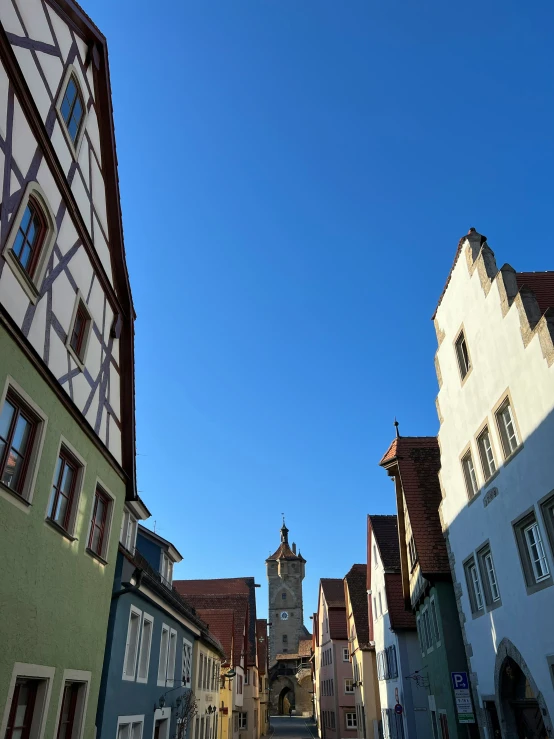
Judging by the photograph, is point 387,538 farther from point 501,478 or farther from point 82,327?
point 82,327

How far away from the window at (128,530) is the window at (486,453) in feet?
25.6

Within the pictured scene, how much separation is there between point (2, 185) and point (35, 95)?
6.26 feet

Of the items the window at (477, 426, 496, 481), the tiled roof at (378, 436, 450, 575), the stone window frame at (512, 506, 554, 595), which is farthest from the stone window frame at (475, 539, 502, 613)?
the tiled roof at (378, 436, 450, 575)

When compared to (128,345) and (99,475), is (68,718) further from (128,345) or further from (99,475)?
(128,345)

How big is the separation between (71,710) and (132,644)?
3.48 m

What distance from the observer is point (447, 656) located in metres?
14.8

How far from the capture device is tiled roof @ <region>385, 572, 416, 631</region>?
908 inches

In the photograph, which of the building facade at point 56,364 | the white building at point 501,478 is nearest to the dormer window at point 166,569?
the building facade at point 56,364

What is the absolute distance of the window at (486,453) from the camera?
1222 centimetres

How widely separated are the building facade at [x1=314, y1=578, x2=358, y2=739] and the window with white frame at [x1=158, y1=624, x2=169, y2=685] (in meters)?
25.9

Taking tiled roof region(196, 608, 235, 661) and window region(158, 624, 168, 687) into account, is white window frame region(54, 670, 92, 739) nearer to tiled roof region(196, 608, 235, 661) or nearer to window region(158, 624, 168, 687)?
window region(158, 624, 168, 687)

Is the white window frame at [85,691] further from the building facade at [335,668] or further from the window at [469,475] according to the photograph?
the building facade at [335,668]

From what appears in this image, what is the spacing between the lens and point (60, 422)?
29.3 ft

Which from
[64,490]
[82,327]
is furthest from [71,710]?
[82,327]
